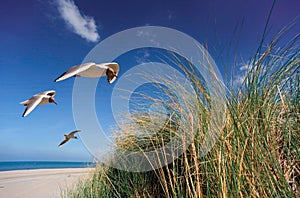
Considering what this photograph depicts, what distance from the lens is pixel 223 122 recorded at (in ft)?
4.70

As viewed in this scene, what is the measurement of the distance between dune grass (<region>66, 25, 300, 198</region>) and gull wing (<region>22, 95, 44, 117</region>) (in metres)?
0.89

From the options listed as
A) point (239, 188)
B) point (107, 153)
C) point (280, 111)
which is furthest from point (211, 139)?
point (107, 153)

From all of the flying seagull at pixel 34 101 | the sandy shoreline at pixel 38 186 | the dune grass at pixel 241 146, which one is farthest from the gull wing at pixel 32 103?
the sandy shoreline at pixel 38 186

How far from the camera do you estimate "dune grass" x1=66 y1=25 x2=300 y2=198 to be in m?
1.10

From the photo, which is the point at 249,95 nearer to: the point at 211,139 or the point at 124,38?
the point at 211,139

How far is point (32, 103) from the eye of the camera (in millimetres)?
2240

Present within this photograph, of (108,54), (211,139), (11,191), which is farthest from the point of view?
(11,191)

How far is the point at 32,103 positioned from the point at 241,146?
1.94 meters

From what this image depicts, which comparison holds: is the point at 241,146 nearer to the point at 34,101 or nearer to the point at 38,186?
the point at 34,101

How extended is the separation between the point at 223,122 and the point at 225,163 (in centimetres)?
32

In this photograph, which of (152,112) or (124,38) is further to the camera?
(124,38)

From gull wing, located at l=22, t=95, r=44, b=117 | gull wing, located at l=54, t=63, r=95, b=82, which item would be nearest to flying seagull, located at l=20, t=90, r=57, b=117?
gull wing, located at l=22, t=95, r=44, b=117

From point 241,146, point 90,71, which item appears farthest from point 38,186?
point 241,146

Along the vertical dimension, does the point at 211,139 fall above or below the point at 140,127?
below
